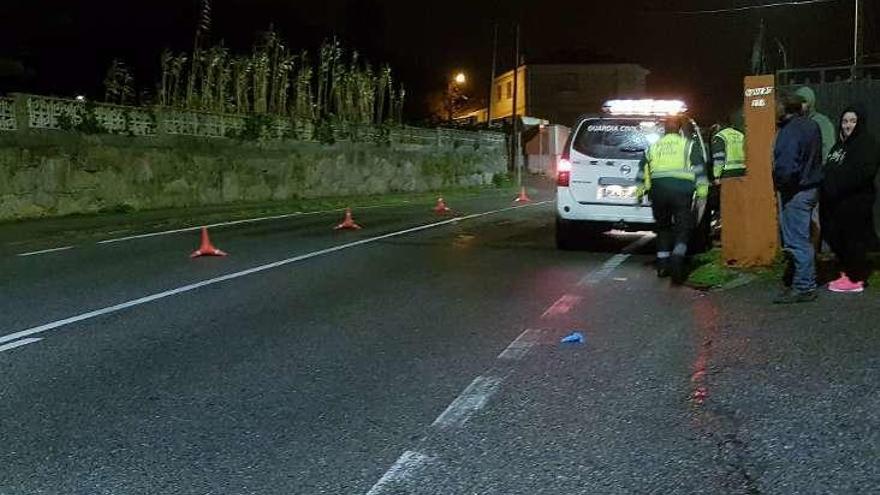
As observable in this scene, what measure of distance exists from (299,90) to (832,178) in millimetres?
23658

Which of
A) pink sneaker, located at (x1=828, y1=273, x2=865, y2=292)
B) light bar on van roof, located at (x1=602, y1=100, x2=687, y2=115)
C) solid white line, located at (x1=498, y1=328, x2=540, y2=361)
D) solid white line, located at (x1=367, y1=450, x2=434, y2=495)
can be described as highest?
light bar on van roof, located at (x1=602, y1=100, x2=687, y2=115)

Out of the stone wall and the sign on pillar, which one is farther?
the stone wall

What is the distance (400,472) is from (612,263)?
7386 mm

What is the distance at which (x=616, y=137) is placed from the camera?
11742mm

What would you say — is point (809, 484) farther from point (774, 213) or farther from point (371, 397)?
point (774, 213)

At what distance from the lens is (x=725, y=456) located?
4.29 metres

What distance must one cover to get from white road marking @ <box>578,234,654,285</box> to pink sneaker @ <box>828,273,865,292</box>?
231 cm

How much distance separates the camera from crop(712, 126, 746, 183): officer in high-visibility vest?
10.0 meters

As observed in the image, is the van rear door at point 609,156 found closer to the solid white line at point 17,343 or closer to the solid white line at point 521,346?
the solid white line at point 521,346

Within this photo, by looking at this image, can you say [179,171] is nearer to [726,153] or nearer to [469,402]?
[726,153]

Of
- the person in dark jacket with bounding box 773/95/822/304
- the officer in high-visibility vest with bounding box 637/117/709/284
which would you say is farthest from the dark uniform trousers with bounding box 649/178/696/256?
the person in dark jacket with bounding box 773/95/822/304

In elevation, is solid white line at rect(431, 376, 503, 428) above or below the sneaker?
below

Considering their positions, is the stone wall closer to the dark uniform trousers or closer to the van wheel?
the van wheel

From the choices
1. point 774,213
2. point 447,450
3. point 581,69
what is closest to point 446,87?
point 581,69
